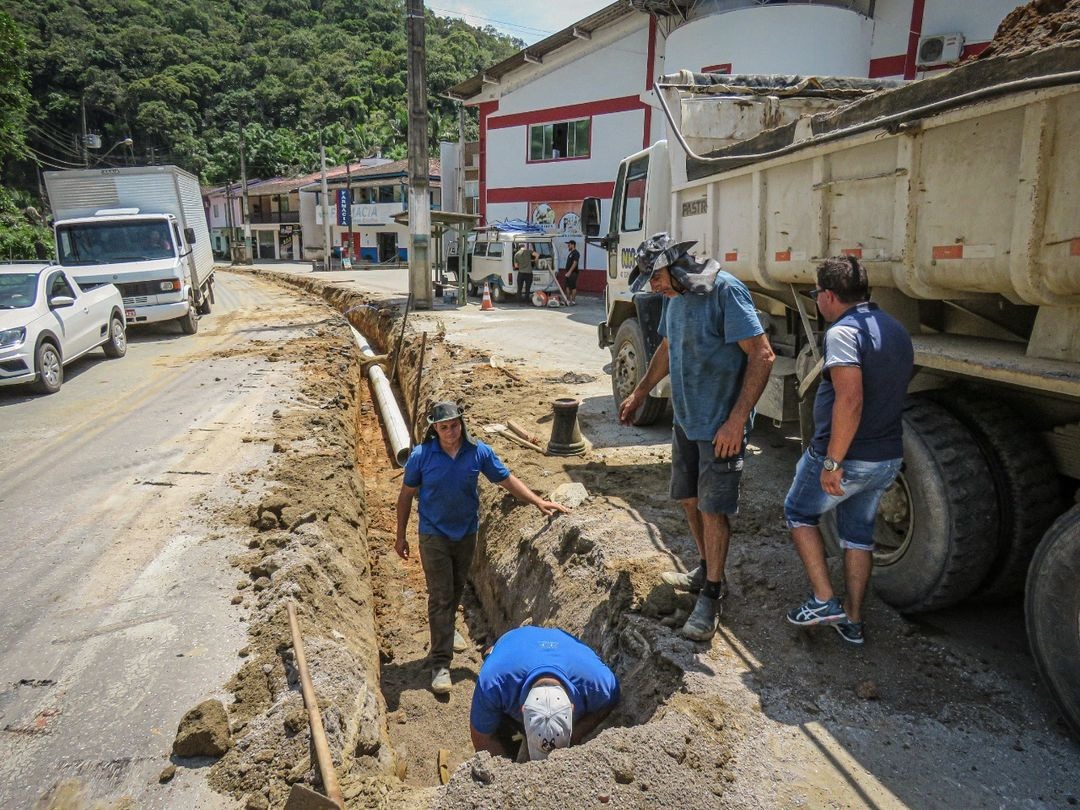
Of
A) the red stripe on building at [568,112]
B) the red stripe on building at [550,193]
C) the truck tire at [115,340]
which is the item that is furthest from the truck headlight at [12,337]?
the red stripe on building at [568,112]

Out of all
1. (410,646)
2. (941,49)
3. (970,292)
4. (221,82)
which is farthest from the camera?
(221,82)

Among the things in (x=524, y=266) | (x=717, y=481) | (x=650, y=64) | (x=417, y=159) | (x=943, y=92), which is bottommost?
(x=717, y=481)

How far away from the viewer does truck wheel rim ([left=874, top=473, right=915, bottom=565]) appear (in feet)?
12.5

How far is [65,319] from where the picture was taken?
10656 mm

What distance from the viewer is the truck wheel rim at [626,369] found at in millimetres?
7492

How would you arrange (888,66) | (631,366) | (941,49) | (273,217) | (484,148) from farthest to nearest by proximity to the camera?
(273,217), (484,148), (888,66), (941,49), (631,366)

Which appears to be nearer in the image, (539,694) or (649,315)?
(539,694)

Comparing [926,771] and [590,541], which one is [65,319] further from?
[926,771]

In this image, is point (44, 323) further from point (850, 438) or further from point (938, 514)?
point (938, 514)

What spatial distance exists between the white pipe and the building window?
14.4 metres

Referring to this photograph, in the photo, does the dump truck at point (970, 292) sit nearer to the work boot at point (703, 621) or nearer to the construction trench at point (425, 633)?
the work boot at point (703, 621)

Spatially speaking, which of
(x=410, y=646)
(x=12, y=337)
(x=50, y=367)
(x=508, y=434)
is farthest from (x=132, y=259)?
(x=410, y=646)

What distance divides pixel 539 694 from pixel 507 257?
1928 cm

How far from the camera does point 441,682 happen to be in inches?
189
